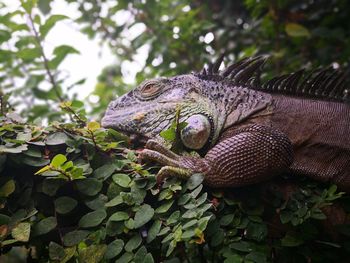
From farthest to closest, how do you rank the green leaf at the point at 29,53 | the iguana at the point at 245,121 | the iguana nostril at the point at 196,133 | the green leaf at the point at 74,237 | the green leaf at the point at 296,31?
the green leaf at the point at 296,31 < the green leaf at the point at 29,53 < the iguana nostril at the point at 196,133 < the iguana at the point at 245,121 < the green leaf at the point at 74,237

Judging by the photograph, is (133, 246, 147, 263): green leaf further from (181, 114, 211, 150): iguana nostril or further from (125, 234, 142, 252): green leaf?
(181, 114, 211, 150): iguana nostril

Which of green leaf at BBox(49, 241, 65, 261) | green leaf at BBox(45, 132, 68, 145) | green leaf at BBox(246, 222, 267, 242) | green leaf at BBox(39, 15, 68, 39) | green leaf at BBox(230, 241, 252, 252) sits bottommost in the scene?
green leaf at BBox(246, 222, 267, 242)

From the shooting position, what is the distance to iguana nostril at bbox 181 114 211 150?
3279 millimetres

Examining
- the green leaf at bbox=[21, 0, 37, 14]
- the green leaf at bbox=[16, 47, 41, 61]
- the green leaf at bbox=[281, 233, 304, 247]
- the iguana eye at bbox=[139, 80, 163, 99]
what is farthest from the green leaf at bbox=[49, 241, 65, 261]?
the green leaf at bbox=[21, 0, 37, 14]

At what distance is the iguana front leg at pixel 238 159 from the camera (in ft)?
9.57

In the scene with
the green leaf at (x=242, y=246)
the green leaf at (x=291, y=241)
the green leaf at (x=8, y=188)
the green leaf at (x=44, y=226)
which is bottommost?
the green leaf at (x=291, y=241)

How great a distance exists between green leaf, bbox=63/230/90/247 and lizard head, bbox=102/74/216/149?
1262 millimetres

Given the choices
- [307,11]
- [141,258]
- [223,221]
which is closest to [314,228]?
[223,221]

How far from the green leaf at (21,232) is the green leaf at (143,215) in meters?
0.65

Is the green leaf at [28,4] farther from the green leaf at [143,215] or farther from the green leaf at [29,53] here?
the green leaf at [143,215]

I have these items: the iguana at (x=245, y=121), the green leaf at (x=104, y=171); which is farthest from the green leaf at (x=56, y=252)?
the iguana at (x=245, y=121)

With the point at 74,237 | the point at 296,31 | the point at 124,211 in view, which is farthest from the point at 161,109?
the point at 296,31

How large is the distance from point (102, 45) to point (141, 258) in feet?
16.6

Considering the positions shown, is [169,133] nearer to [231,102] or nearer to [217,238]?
[217,238]
